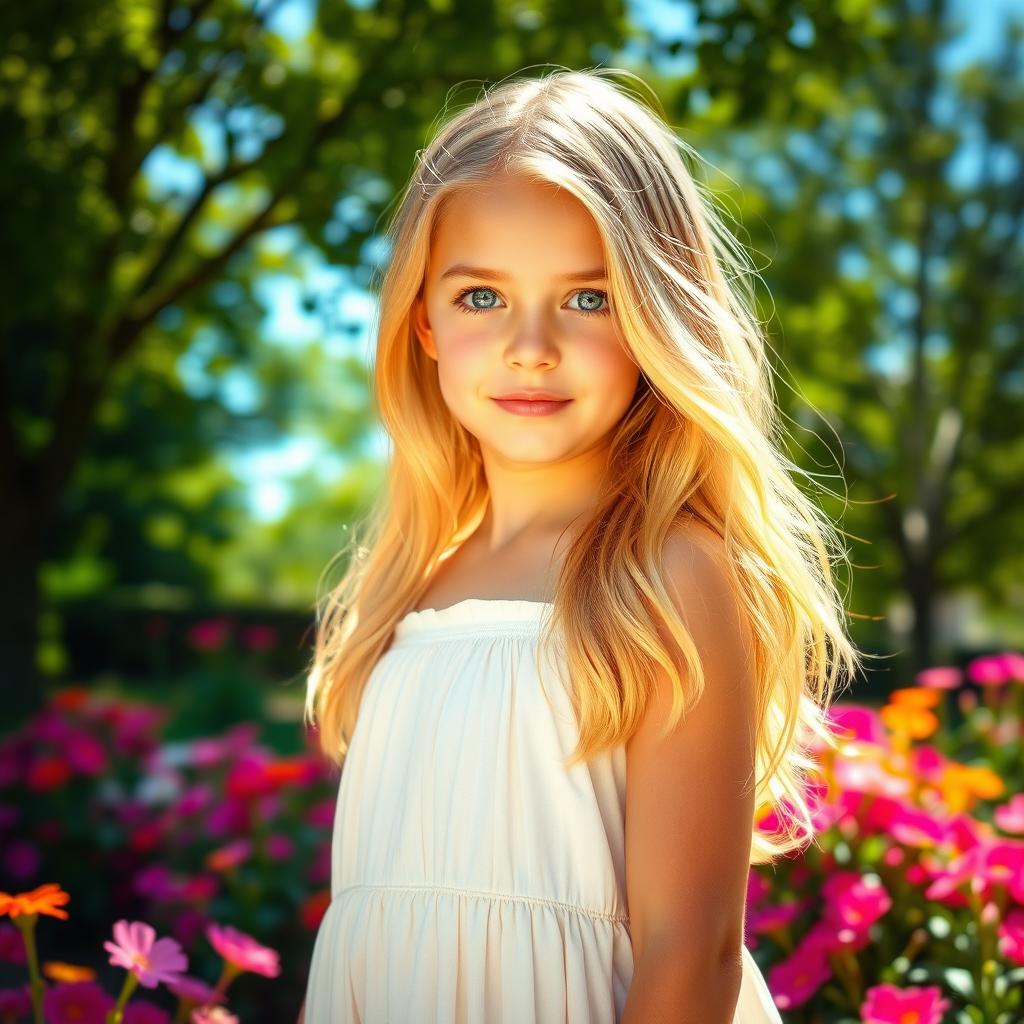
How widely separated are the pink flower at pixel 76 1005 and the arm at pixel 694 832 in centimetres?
91

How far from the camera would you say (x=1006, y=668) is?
11.6 ft

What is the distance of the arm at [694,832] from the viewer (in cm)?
142

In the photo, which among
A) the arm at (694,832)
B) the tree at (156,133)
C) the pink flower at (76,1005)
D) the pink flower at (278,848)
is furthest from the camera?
the tree at (156,133)

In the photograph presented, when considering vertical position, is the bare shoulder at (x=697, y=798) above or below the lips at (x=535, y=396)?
below

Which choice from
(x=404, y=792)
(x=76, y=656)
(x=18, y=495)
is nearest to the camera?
(x=404, y=792)

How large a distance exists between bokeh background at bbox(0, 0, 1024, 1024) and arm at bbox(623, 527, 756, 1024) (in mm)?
521

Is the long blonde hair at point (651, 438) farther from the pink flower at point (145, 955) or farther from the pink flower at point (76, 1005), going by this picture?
the pink flower at point (76, 1005)

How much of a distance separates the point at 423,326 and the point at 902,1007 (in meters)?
1.28

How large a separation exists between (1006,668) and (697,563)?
2.33 metres

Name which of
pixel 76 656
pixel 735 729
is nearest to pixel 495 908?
pixel 735 729

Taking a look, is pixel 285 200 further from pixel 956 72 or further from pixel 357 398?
pixel 357 398

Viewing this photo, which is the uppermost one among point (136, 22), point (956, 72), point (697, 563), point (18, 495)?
point (956, 72)

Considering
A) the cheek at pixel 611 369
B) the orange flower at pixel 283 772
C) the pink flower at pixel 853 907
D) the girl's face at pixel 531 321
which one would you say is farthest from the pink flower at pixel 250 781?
the cheek at pixel 611 369

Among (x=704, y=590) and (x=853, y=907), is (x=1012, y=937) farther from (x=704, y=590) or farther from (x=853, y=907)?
(x=704, y=590)
